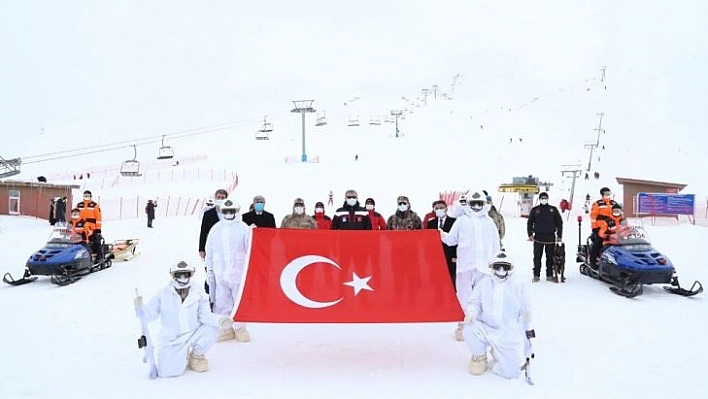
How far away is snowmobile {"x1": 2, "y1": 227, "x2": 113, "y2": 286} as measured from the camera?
11.1 metres

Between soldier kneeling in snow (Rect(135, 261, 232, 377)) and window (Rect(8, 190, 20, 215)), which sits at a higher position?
window (Rect(8, 190, 20, 215))

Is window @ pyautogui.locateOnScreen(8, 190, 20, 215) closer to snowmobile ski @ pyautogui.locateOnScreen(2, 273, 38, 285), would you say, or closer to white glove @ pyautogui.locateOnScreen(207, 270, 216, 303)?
snowmobile ski @ pyautogui.locateOnScreen(2, 273, 38, 285)

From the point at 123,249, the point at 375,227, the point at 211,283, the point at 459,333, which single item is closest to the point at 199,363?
the point at 211,283

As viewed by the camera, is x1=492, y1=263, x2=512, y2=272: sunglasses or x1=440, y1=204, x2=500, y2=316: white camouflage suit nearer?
x1=492, y1=263, x2=512, y2=272: sunglasses

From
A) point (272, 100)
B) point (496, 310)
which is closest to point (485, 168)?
point (496, 310)

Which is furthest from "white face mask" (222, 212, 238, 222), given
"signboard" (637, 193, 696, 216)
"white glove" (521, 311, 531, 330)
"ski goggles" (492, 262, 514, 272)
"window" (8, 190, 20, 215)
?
"window" (8, 190, 20, 215)

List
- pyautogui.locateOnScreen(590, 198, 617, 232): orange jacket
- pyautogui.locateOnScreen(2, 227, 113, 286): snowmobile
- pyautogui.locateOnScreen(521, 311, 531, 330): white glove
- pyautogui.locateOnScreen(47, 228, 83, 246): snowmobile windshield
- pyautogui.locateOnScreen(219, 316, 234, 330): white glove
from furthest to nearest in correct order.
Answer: pyautogui.locateOnScreen(47, 228, 83, 246): snowmobile windshield < pyautogui.locateOnScreen(2, 227, 113, 286): snowmobile < pyautogui.locateOnScreen(590, 198, 617, 232): orange jacket < pyautogui.locateOnScreen(219, 316, 234, 330): white glove < pyautogui.locateOnScreen(521, 311, 531, 330): white glove

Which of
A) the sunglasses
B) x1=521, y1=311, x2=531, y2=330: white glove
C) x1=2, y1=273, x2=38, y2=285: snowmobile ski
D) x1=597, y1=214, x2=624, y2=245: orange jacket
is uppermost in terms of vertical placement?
x1=597, y1=214, x2=624, y2=245: orange jacket

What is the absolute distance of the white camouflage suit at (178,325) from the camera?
600 cm

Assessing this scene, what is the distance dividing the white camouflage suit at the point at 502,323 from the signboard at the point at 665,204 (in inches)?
805

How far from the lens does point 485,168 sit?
141 feet

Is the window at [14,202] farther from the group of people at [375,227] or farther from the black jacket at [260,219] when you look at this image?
the black jacket at [260,219]

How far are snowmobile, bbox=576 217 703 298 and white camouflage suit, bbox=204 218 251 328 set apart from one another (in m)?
6.60

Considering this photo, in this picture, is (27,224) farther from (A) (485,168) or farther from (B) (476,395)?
(A) (485,168)
